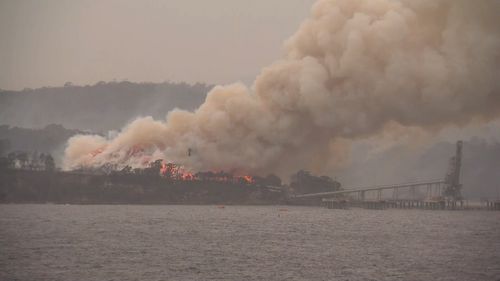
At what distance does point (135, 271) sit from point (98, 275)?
3.84 meters

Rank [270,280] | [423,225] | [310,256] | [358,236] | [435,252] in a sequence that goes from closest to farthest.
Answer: [270,280] < [310,256] < [435,252] < [358,236] < [423,225]

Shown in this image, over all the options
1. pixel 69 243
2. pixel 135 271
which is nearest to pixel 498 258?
pixel 135 271

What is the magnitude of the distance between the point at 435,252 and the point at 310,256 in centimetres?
1606

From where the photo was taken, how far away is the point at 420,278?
75812 mm

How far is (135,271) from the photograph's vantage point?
7662cm

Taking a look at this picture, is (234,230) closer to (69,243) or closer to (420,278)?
(69,243)

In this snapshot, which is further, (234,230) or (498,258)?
(234,230)

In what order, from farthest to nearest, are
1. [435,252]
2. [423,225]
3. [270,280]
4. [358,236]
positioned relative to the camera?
[423,225]
[358,236]
[435,252]
[270,280]

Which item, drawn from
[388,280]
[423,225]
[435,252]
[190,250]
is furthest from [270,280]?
[423,225]

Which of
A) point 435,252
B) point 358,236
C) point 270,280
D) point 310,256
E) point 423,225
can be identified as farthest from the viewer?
point 423,225

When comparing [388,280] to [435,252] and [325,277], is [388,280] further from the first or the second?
[435,252]

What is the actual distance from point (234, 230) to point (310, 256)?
3567 cm

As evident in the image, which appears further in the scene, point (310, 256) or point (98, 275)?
point (310, 256)

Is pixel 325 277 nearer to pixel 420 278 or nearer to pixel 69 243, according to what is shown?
pixel 420 278
